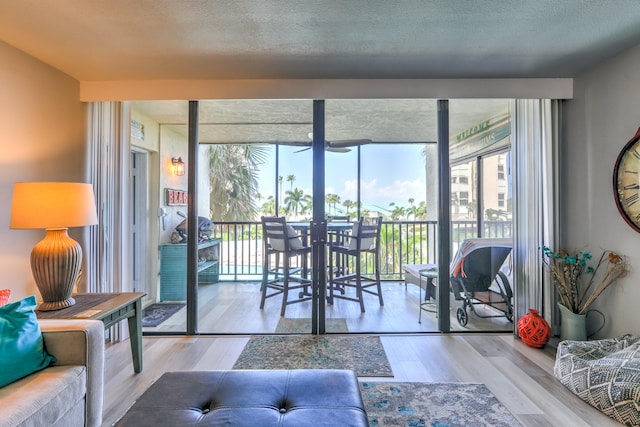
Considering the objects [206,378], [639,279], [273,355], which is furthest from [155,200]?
[639,279]

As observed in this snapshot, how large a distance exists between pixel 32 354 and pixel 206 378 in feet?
2.67

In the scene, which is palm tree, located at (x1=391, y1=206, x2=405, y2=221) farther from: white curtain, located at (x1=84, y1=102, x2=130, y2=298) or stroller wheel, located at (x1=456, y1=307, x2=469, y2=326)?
white curtain, located at (x1=84, y1=102, x2=130, y2=298)

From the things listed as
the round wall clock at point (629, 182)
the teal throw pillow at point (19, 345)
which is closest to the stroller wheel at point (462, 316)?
the round wall clock at point (629, 182)

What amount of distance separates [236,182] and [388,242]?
1.84m

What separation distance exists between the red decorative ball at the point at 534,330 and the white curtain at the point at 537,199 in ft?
0.61

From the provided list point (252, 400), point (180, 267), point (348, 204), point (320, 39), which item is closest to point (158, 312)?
point (180, 267)

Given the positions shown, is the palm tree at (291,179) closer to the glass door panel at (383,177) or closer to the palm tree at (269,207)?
the palm tree at (269,207)

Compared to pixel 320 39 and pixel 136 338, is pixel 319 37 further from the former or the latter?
pixel 136 338

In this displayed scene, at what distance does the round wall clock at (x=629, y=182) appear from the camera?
7.57 feet

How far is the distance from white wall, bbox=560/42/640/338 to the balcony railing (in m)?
0.65

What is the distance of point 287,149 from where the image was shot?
3279mm

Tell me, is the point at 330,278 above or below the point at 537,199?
below

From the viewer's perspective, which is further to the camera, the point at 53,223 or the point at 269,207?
the point at 269,207

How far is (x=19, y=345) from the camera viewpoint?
4.73 ft
